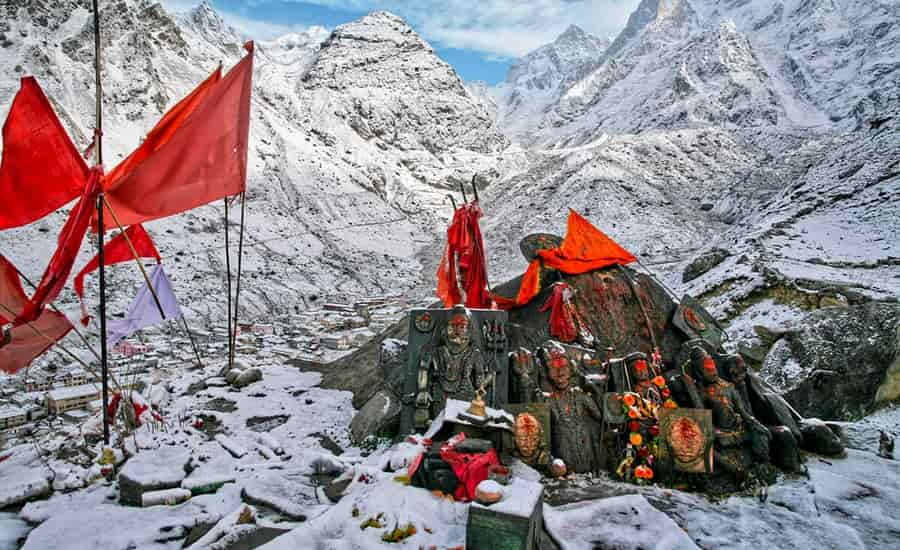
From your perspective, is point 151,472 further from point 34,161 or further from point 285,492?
point 34,161

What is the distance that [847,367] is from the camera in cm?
873

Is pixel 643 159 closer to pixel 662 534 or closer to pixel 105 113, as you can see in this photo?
pixel 662 534

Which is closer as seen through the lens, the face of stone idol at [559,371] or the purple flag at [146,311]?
the face of stone idol at [559,371]

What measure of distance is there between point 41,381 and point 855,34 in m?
91.5

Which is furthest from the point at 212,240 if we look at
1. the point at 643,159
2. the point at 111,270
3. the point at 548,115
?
the point at 548,115

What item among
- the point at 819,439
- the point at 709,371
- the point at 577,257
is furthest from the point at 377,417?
the point at 819,439

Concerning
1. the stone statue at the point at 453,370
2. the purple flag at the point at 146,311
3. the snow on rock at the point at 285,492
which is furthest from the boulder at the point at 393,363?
the purple flag at the point at 146,311

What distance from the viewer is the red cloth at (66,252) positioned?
525 cm

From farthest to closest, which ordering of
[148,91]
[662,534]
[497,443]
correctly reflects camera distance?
[148,91] < [497,443] < [662,534]

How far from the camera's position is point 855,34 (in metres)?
61.4

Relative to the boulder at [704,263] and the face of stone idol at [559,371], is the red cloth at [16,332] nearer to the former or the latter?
the face of stone idol at [559,371]

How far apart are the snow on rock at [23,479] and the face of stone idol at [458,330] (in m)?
5.25

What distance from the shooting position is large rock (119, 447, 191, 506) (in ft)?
16.0

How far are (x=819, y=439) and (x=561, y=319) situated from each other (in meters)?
4.07
